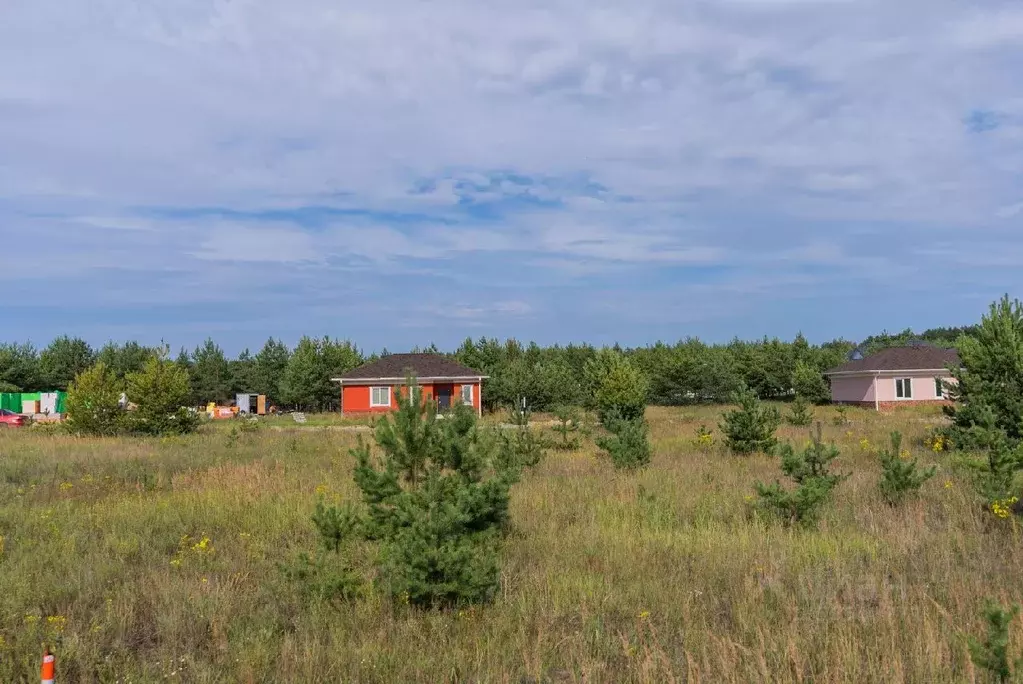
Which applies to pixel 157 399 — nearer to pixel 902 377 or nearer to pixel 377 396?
pixel 377 396

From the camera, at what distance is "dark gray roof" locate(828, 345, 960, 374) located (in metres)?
40.5

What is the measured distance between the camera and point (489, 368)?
4516cm

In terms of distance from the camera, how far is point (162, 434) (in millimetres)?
21828

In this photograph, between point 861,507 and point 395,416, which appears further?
point 861,507

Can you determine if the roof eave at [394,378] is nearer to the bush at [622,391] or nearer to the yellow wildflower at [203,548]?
the bush at [622,391]

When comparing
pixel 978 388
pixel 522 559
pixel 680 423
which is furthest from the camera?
pixel 680 423

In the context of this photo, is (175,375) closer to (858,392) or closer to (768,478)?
(768,478)

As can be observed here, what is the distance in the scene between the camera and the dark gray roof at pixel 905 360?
4053 centimetres

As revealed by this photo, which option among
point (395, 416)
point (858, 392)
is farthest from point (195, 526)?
point (858, 392)

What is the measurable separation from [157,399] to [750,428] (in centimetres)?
1787

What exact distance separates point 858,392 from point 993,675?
4392cm

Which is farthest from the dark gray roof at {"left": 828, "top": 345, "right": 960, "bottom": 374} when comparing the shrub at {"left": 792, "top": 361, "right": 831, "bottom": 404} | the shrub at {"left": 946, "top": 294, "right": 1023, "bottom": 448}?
the shrub at {"left": 946, "top": 294, "right": 1023, "bottom": 448}

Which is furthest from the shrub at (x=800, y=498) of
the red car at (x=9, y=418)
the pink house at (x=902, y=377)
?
the pink house at (x=902, y=377)

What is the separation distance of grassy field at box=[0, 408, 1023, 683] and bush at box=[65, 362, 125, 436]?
1310 centimetres
